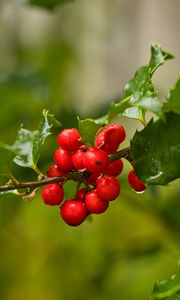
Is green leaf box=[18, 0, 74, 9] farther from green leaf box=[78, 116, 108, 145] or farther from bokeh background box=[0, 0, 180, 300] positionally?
green leaf box=[78, 116, 108, 145]

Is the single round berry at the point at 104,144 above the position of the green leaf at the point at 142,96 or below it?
below

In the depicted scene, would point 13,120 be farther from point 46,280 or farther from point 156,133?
point 156,133

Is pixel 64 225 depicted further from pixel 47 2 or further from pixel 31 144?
pixel 31 144

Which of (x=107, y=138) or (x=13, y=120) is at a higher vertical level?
(x=107, y=138)

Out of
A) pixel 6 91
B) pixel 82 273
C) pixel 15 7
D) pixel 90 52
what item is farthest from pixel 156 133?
pixel 90 52

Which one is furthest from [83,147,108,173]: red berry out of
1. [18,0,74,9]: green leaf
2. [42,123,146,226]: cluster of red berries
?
[18,0,74,9]: green leaf

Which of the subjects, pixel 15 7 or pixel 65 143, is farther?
pixel 15 7

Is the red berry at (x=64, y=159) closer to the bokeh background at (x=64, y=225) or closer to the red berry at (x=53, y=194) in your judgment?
the red berry at (x=53, y=194)

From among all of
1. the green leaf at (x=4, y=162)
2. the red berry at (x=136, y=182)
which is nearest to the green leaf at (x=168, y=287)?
the red berry at (x=136, y=182)
